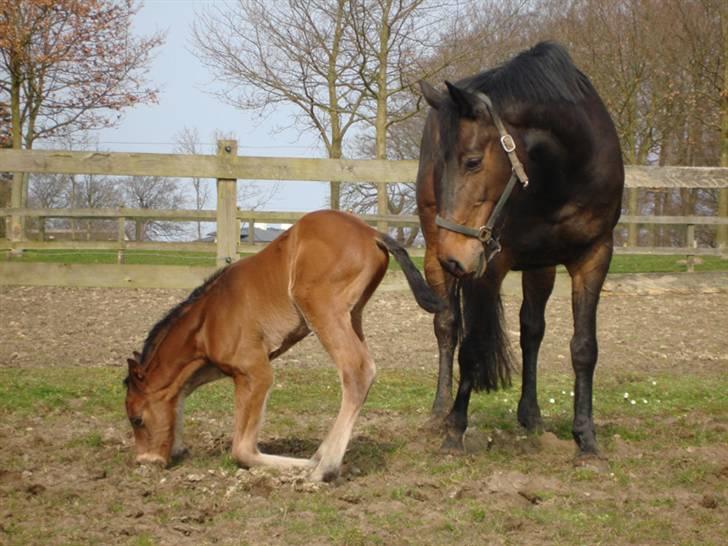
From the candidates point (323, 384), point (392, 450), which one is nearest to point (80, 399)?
point (323, 384)

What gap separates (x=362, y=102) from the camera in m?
21.5

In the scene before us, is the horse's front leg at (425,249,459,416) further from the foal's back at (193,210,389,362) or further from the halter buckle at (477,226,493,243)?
the halter buckle at (477,226,493,243)

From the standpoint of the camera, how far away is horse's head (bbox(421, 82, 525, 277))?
177 inches

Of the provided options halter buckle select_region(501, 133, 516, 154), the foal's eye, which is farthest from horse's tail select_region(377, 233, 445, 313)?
halter buckle select_region(501, 133, 516, 154)

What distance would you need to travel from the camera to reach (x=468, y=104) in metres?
4.59

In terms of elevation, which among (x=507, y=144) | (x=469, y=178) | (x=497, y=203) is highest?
(x=507, y=144)

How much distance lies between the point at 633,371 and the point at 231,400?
12.0 ft

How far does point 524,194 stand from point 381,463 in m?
1.61

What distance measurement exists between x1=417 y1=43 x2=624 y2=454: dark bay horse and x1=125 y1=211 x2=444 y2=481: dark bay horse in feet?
1.47

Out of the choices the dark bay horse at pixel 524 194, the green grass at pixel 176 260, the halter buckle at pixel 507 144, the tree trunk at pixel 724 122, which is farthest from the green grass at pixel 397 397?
the tree trunk at pixel 724 122

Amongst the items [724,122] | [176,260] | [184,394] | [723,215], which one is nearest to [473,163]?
[184,394]

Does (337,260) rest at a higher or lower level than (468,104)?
lower

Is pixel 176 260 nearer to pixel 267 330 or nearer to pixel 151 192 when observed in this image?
pixel 267 330

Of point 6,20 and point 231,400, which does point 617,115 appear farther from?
point 231,400
